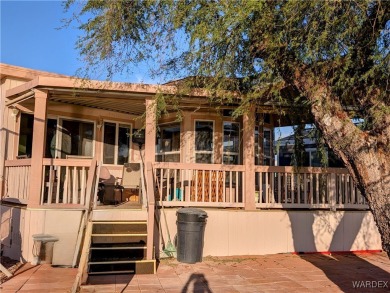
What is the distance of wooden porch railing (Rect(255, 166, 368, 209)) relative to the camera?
319 inches

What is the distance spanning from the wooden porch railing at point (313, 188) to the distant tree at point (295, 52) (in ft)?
8.27

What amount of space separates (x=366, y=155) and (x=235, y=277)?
10.4 ft

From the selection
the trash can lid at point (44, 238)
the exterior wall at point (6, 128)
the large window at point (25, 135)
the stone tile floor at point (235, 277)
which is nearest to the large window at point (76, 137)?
the large window at point (25, 135)

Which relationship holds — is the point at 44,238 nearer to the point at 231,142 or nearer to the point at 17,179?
the point at 17,179

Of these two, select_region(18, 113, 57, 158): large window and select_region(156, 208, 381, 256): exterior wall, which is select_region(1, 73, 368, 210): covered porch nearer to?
select_region(18, 113, 57, 158): large window

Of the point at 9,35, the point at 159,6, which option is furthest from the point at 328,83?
the point at 9,35

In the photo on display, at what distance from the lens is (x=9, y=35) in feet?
22.6

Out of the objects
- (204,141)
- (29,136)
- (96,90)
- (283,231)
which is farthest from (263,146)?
(29,136)

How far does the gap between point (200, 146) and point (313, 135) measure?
3.75m

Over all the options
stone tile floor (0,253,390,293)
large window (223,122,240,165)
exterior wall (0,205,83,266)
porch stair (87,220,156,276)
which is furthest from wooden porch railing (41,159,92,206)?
large window (223,122,240,165)

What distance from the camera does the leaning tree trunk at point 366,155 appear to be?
3.85 m

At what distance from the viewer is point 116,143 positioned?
10633 mm

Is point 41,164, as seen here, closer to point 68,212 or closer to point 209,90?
point 68,212

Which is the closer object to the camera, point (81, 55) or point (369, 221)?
point (81, 55)
